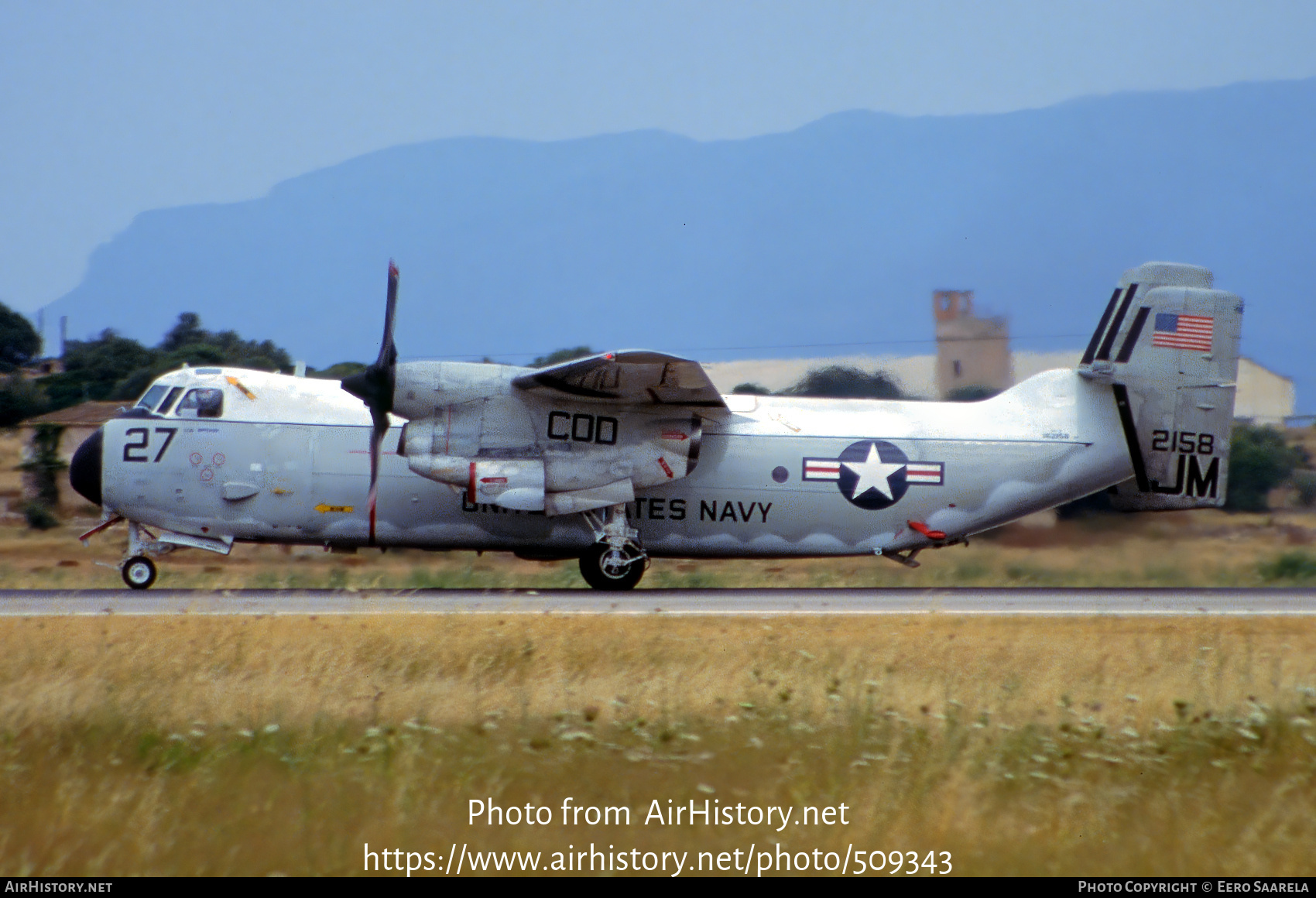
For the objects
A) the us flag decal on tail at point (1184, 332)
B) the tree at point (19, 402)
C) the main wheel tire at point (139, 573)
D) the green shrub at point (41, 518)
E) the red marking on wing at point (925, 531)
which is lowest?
the green shrub at point (41, 518)

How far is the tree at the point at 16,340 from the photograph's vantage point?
4900 cm

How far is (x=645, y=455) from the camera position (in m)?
18.0

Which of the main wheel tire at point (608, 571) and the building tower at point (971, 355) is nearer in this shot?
the main wheel tire at point (608, 571)

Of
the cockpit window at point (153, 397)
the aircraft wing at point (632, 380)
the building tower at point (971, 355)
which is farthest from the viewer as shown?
the building tower at point (971, 355)

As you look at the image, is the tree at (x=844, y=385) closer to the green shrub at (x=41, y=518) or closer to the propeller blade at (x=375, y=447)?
the propeller blade at (x=375, y=447)

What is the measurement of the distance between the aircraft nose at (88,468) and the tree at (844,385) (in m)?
11.3

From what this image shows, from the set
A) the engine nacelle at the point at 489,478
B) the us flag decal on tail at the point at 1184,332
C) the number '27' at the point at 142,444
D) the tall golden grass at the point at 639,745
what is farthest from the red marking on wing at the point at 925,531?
the number '27' at the point at 142,444

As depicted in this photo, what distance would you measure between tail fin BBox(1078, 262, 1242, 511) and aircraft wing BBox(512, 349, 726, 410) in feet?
20.9

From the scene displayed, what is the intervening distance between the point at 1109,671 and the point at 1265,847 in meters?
4.53

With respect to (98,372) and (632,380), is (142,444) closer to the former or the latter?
(632,380)

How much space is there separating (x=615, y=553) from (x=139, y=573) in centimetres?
701

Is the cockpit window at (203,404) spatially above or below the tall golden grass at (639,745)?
above

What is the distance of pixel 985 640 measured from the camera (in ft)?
42.2
